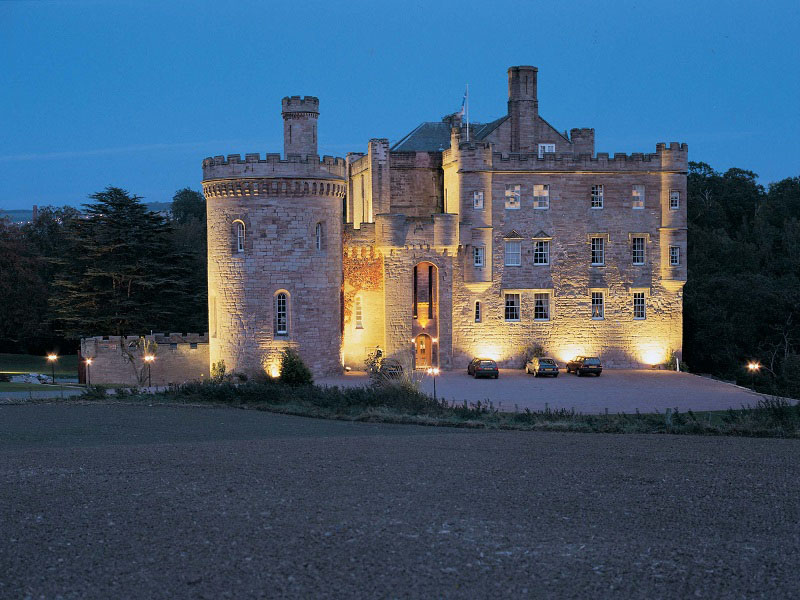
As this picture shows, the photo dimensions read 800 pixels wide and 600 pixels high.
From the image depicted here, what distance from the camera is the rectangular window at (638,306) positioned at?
48438 millimetres

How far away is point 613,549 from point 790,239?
191 feet

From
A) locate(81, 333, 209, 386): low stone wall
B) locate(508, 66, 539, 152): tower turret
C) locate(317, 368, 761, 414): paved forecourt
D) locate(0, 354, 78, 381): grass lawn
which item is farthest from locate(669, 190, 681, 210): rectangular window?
locate(0, 354, 78, 381): grass lawn

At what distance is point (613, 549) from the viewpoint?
13.1m

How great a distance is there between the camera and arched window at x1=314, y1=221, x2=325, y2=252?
1725 inches

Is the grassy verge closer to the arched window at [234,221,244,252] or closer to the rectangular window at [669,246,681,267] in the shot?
the arched window at [234,221,244,252]

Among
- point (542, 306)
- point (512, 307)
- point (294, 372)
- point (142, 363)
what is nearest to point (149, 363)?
point (142, 363)

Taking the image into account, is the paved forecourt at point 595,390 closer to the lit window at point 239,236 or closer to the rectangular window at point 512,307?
the rectangular window at point 512,307

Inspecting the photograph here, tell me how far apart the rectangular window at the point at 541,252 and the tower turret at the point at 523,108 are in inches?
196

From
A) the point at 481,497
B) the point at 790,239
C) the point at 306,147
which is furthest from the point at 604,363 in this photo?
the point at 481,497

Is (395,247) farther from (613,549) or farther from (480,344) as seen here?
(613,549)

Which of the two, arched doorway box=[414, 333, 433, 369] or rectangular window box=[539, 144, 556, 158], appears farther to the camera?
rectangular window box=[539, 144, 556, 158]

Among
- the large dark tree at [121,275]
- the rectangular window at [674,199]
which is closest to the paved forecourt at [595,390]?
the rectangular window at [674,199]

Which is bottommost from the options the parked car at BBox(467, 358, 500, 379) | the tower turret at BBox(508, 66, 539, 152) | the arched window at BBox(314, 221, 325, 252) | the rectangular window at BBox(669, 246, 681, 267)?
the parked car at BBox(467, 358, 500, 379)

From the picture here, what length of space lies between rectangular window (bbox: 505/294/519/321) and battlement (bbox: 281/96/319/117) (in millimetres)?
12505
